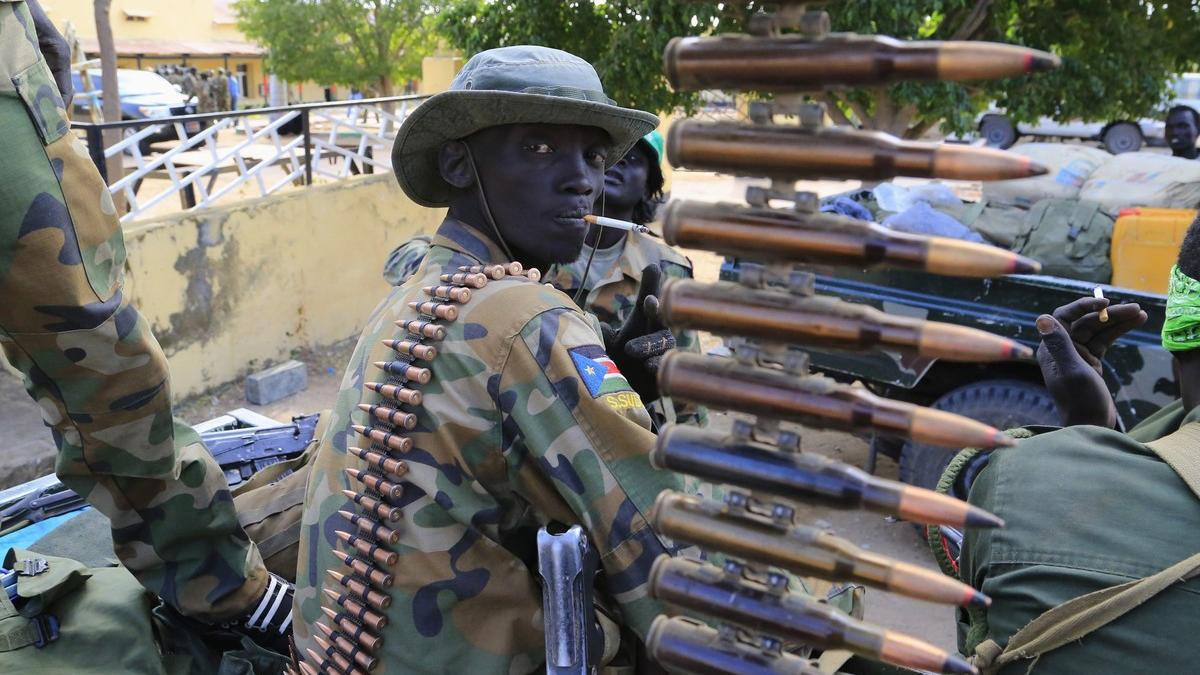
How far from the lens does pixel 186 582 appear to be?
91.6 inches

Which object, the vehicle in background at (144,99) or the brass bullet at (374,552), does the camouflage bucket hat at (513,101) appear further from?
the vehicle in background at (144,99)

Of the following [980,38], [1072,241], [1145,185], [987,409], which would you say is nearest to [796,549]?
[987,409]

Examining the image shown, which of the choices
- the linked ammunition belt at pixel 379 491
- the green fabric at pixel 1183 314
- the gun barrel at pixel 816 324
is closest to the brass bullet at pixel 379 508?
the linked ammunition belt at pixel 379 491

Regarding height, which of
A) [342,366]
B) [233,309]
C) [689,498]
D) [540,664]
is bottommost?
[342,366]

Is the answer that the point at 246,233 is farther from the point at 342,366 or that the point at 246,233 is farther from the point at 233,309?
the point at 342,366

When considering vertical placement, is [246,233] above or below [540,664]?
below

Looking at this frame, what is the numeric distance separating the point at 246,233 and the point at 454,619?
6821 millimetres

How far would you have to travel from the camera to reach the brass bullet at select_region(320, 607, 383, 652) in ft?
5.79

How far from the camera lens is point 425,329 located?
1.77m

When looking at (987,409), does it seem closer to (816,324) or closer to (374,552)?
(374,552)

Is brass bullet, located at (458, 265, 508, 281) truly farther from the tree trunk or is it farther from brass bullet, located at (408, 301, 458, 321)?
the tree trunk

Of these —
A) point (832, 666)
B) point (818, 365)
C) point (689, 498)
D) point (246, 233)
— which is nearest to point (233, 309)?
point (246, 233)

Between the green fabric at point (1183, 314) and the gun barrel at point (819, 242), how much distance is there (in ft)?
3.61

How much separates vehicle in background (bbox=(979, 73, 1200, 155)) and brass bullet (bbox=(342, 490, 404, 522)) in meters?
22.8
